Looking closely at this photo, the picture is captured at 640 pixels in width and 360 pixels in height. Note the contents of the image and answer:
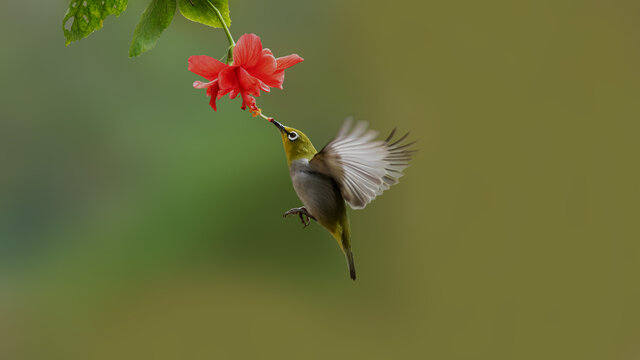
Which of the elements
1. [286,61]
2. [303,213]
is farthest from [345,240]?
[286,61]

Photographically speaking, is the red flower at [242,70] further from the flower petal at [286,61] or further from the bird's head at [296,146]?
the bird's head at [296,146]

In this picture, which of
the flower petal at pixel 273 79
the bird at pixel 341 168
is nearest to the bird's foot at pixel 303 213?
the bird at pixel 341 168

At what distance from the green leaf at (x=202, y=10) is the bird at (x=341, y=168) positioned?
85mm

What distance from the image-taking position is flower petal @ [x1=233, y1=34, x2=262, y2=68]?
40 centimetres

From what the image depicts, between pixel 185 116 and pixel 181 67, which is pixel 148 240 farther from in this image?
pixel 181 67

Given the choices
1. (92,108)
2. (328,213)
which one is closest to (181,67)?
(92,108)

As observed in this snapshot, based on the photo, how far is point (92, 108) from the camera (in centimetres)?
204

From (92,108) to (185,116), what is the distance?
0.30 m

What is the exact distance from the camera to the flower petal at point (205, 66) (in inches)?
15.9

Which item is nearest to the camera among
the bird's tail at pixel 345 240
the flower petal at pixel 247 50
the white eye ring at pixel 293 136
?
the flower petal at pixel 247 50

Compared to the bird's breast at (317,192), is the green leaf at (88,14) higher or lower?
higher

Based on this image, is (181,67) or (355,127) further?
(181,67)

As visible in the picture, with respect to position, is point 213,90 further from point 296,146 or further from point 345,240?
point 345,240

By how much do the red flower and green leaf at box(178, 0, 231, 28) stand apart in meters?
0.05
